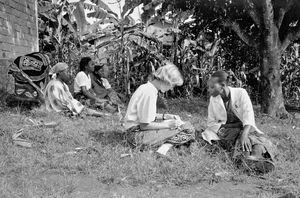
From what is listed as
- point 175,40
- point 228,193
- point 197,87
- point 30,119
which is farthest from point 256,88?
point 228,193

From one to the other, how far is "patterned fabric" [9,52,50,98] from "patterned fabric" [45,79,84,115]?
36 cm

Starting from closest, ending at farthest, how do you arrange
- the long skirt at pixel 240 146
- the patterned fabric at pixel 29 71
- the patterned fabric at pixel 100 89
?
the long skirt at pixel 240 146
the patterned fabric at pixel 29 71
the patterned fabric at pixel 100 89

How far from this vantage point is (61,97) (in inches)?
261

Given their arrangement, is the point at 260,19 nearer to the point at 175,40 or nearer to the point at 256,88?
the point at 175,40

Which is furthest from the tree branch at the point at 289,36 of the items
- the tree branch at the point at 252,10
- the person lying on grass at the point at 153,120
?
the person lying on grass at the point at 153,120

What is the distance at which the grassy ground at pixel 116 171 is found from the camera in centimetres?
333

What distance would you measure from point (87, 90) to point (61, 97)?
737 millimetres

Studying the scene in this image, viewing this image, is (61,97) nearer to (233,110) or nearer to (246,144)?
(233,110)

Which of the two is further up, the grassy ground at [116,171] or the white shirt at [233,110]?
the white shirt at [233,110]

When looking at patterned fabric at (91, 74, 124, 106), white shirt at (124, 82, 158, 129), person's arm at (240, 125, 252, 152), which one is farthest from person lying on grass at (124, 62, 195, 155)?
patterned fabric at (91, 74, 124, 106)

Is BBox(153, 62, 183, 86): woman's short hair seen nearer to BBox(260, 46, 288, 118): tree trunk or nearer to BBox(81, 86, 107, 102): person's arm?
BBox(81, 86, 107, 102): person's arm

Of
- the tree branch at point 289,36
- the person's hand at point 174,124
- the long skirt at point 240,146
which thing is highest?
the tree branch at point 289,36

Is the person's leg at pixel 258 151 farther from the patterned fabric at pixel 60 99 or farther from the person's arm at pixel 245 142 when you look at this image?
the patterned fabric at pixel 60 99

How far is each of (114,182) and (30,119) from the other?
9.49ft
